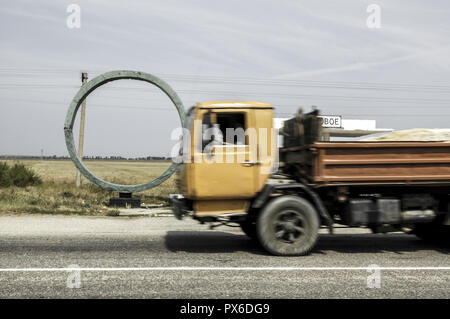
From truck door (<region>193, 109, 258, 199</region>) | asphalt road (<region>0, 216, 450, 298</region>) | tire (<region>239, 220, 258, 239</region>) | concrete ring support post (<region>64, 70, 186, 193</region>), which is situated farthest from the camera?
concrete ring support post (<region>64, 70, 186, 193</region>)

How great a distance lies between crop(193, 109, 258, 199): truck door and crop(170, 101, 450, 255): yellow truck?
16 millimetres

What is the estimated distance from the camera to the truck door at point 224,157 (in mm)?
6762

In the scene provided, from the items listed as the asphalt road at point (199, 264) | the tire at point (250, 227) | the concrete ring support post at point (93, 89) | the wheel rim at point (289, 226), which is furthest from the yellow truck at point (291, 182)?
the concrete ring support post at point (93, 89)

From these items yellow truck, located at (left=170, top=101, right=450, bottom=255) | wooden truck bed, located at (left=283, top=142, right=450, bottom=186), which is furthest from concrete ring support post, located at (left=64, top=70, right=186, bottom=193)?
wooden truck bed, located at (left=283, top=142, right=450, bottom=186)

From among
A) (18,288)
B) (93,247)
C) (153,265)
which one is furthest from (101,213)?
(18,288)

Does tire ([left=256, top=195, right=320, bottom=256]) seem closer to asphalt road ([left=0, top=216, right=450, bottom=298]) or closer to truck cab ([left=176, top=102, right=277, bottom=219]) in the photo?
asphalt road ([left=0, top=216, right=450, bottom=298])

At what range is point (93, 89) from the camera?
576 inches

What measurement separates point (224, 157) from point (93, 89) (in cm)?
936

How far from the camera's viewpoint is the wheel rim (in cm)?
682

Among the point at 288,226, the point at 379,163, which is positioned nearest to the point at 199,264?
the point at 288,226

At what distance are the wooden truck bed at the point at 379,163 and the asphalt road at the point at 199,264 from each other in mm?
1274

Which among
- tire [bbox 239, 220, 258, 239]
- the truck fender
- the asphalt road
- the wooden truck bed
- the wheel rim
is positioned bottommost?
the asphalt road

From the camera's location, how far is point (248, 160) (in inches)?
269

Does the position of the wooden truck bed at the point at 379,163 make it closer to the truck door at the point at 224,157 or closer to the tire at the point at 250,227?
the truck door at the point at 224,157
